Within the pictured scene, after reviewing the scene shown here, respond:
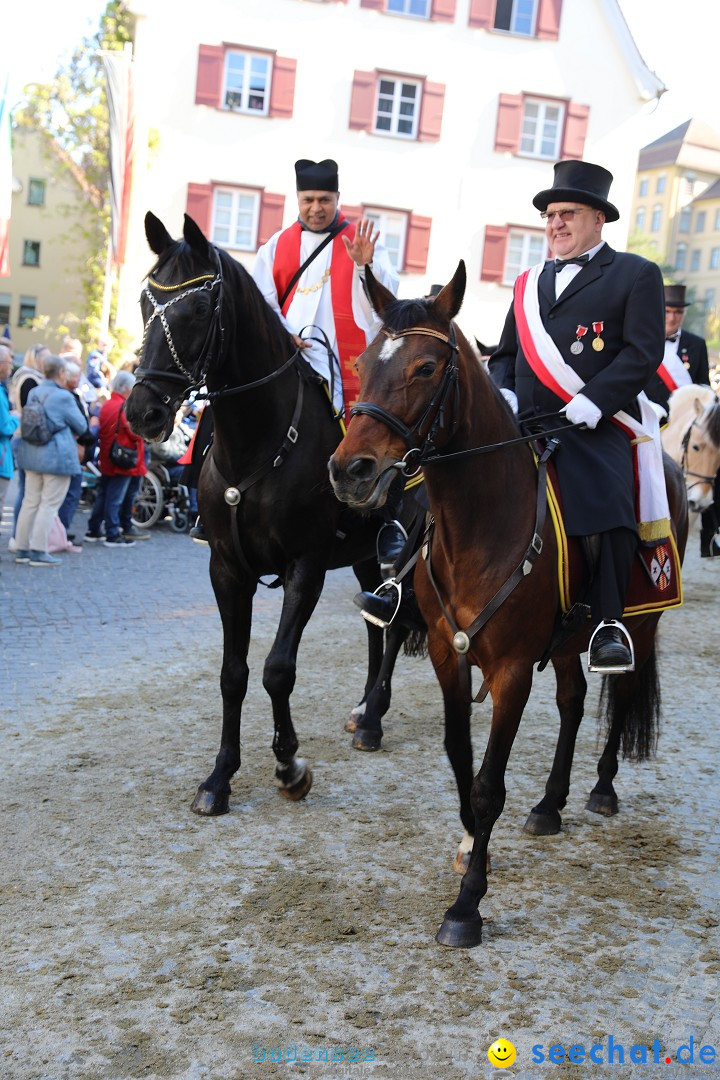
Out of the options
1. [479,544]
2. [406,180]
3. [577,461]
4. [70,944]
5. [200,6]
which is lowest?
[70,944]

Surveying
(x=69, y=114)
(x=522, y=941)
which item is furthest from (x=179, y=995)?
(x=69, y=114)

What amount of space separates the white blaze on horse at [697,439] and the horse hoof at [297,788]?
632cm

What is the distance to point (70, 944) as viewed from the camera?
12.6 feet

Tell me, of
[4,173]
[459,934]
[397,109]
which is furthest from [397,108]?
[459,934]

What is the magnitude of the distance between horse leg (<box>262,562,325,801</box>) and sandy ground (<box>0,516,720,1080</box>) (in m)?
0.16

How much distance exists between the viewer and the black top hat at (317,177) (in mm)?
5801

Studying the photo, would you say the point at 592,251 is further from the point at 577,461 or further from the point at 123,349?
the point at 123,349

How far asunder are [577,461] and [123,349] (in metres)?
22.8

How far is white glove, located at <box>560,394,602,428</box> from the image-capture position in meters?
4.36

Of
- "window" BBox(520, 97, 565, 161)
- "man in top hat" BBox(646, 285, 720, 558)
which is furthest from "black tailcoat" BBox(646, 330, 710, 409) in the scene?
"window" BBox(520, 97, 565, 161)

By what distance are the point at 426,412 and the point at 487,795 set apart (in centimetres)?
148

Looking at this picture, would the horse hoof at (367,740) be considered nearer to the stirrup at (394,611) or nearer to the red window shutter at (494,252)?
the stirrup at (394,611)

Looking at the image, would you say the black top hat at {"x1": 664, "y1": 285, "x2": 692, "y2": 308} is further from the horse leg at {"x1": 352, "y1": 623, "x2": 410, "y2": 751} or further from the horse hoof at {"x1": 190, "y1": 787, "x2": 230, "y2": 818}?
the horse hoof at {"x1": 190, "y1": 787, "x2": 230, "y2": 818}

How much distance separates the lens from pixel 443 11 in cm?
2838
